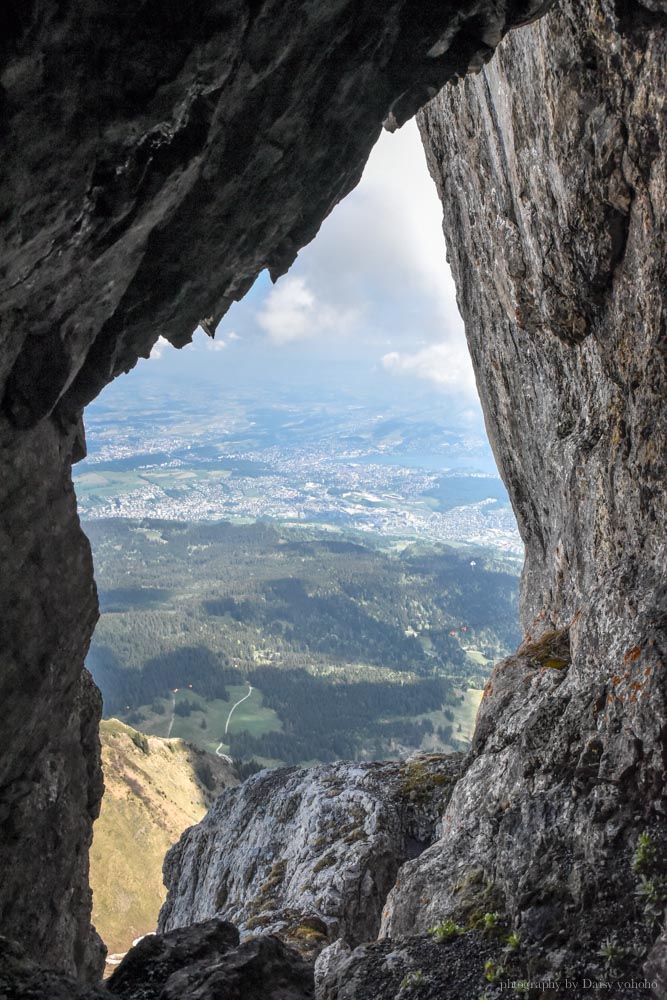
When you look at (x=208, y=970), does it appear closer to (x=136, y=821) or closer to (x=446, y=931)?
(x=446, y=931)

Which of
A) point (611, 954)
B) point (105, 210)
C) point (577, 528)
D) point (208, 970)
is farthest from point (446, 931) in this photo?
point (105, 210)

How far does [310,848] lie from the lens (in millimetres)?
29312

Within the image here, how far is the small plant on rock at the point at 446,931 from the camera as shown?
39.5ft

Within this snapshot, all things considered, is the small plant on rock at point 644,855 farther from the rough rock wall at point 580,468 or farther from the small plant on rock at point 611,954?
the small plant on rock at point 611,954

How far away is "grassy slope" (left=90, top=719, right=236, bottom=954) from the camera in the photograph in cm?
10062

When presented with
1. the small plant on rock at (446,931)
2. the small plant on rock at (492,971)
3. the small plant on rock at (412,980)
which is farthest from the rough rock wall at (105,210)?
the small plant on rock at (492,971)

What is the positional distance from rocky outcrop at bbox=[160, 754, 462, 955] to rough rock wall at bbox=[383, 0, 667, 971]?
26.3 ft

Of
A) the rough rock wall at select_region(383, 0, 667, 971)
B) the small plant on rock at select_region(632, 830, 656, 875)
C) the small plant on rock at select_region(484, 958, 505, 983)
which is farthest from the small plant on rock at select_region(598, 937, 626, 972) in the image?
the small plant on rock at select_region(484, 958, 505, 983)

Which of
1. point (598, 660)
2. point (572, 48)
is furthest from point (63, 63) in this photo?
point (598, 660)

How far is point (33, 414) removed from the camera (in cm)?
1388

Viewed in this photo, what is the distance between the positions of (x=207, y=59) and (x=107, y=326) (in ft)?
26.9

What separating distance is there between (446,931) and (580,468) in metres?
13.8

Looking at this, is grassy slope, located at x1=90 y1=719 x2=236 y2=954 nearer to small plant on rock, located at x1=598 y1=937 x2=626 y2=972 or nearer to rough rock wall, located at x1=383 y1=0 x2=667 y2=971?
rough rock wall, located at x1=383 y1=0 x2=667 y2=971

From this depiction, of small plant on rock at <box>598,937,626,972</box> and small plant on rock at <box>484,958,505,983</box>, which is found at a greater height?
small plant on rock at <box>598,937,626,972</box>
